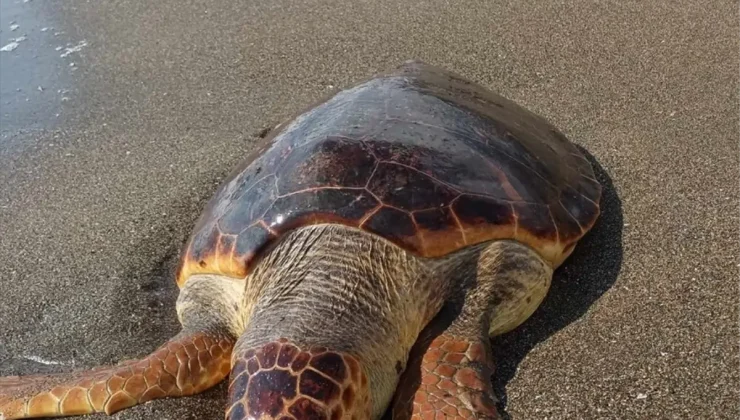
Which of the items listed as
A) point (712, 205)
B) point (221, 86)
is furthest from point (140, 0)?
point (712, 205)

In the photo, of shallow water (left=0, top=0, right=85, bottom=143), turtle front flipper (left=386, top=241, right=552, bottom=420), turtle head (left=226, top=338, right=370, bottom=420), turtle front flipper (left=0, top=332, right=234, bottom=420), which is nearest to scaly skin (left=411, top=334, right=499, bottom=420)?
turtle front flipper (left=386, top=241, right=552, bottom=420)

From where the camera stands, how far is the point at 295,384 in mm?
1907

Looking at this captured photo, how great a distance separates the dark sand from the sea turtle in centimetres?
15

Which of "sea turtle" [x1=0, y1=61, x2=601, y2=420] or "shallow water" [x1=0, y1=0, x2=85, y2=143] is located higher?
"sea turtle" [x1=0, y1=61, x2=601, y2=420]

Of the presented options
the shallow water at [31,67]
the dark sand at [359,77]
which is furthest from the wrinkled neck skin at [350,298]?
the shallow water at [31,67]

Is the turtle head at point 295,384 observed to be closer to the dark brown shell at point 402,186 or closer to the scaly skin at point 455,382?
the scaly skin at point 455,382

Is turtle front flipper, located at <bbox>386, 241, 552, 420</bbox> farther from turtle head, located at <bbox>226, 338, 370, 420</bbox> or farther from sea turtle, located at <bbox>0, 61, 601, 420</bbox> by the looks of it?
turtle head, located at <bbox>226, 338, 370, 420</bbox>

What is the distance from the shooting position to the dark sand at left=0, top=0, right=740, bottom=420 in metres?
2.40

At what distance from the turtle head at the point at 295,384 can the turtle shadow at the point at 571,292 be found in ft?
1.74

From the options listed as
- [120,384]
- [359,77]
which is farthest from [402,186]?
[359,77]

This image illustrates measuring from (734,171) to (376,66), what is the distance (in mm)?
2288

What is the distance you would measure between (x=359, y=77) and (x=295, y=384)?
300 cm

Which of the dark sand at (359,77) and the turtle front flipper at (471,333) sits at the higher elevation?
the turtle front flipper at (471,333)

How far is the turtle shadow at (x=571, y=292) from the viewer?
2.48 m
